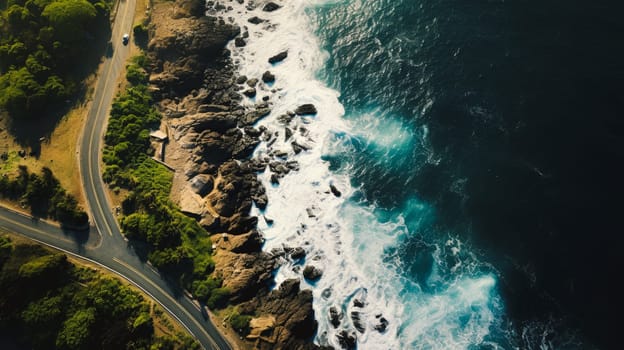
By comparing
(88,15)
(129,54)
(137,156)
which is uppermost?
(88,15)

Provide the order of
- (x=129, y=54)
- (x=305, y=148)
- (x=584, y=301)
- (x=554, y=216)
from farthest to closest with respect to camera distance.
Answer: (x=129, y=54)
(x=305, y=148)
(x=554, y=216)
(x=584, y=301)

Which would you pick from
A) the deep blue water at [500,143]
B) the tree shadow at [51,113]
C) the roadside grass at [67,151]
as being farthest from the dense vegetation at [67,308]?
the deep blue water at [500,143]

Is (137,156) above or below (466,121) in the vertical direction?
above

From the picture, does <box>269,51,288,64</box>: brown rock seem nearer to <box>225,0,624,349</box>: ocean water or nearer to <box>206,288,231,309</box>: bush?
<box>225,0,624,349</box>: ocean water

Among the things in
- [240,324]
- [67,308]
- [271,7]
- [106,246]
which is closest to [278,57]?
[271,7]

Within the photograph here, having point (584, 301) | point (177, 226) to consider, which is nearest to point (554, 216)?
point (584, 301)

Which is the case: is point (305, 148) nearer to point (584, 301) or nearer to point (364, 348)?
point (364, 348)

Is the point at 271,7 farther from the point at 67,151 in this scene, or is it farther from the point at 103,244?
the point at 103,244

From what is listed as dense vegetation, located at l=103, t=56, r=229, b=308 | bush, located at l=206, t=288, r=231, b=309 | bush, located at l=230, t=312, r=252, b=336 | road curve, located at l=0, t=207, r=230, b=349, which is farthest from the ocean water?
road curve, located at l=0, t=207, r=230, b=349
